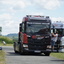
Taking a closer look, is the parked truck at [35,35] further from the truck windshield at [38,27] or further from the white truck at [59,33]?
the white truck at [59,33]

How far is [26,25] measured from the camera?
31.1m

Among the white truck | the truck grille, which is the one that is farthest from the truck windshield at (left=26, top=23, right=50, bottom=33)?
the white truck

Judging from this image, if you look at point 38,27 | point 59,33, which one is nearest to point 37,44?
point 38,27

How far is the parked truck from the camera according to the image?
102 feet

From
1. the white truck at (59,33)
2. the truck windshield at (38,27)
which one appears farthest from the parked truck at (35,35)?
the white truck at (59,33)

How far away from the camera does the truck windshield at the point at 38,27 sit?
31125mm

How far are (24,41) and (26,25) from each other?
52.0 inches

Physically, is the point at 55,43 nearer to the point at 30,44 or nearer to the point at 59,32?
the point at 59,32


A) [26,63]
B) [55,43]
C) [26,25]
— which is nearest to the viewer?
[26,63]

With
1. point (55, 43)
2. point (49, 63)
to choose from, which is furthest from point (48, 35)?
point (49, 63)

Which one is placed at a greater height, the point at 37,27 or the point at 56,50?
the point at 37,27

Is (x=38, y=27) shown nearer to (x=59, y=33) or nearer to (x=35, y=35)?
(x=35, y=35)

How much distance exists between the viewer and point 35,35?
31141 mm

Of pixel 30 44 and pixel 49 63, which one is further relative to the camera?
pixel 30 44
